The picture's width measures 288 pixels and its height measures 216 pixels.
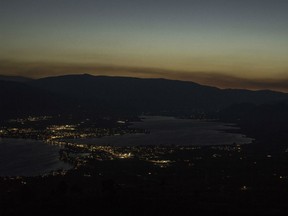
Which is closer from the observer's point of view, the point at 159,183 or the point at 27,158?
the point at 159,183

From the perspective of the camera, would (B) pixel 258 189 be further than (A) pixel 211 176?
No

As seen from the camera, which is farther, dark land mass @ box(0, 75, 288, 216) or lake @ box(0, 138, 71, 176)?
lake @ box(0, 138, 71, 176)

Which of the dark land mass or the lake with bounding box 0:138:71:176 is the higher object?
the dark land mass

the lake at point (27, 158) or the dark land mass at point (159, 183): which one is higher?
the dark land mass at point (159, 183)

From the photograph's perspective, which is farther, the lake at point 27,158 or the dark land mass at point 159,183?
the lake at point 27,158

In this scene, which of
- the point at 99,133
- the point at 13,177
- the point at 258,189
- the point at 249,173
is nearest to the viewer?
the point at 258,189

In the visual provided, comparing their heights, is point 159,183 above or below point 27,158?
above

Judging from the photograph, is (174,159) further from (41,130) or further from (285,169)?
(41,130)

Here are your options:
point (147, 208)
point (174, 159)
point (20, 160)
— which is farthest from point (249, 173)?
point (20, 160)
